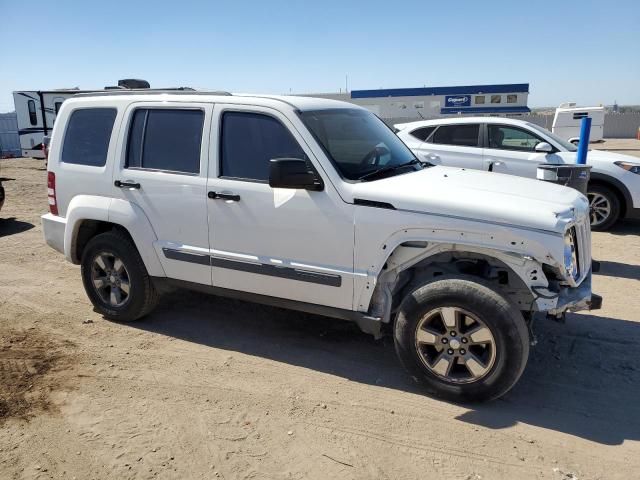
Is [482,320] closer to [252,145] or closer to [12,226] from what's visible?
[252,145]

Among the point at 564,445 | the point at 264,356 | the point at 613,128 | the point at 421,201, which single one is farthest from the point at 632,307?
the point at 613,128

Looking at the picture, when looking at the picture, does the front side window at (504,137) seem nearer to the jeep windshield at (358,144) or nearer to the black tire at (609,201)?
the black tire at (609,201)

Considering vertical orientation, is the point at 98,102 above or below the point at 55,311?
above

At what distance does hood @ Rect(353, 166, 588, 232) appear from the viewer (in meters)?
3.40

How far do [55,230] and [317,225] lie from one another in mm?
3001

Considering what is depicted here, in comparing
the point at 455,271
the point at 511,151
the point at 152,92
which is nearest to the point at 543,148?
the point at 511,151

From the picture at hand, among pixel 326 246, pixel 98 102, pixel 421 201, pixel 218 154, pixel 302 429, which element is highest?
pixel 98 102

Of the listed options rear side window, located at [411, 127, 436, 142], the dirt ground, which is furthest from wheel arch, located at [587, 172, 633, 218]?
the dirt ground

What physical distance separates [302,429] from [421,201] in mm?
1692

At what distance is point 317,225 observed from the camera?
153 inches

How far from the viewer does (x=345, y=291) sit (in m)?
3.90

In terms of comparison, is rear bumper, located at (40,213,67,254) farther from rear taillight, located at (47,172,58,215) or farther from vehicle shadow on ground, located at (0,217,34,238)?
vehicle shadow on ground, located at (0,217,34,238)

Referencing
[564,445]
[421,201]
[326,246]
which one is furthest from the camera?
[326,246]

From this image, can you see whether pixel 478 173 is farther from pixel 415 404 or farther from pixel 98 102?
pixel 98 102
